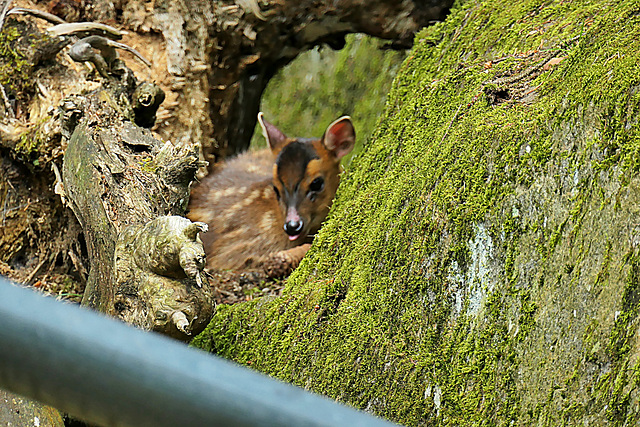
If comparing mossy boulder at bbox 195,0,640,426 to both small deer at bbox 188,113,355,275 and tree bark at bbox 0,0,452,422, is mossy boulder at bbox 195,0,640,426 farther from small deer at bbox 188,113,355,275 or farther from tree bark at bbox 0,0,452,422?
small deer at bbox 188,113,355,275

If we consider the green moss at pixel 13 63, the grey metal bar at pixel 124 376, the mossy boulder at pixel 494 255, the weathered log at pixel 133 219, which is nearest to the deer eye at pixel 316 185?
the weathered log at pixel 133 219

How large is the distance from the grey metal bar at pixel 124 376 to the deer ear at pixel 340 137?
17.9 feet

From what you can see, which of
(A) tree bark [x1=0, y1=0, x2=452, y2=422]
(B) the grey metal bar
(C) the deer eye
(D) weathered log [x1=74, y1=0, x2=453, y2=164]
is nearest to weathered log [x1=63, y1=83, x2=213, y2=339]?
(A) tree bark [x1=0, y1=0, x2=452, y2=422]

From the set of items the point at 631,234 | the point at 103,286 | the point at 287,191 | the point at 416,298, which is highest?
the point at 631,234

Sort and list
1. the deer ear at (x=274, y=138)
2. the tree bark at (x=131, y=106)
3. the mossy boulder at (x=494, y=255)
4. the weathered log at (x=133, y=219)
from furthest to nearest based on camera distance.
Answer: the deer ear at (x=274, y=138), the tree bark at (x=131, y=106), the weathered log at (x=133, y=219), the mossy boulder at (x=494, y=255)

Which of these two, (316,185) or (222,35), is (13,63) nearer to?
(222,35)

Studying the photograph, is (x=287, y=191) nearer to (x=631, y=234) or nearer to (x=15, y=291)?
(x=631, y=234)

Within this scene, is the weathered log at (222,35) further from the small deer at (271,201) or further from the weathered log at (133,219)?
the weathered log at (133,219)

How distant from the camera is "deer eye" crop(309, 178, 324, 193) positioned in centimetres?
608

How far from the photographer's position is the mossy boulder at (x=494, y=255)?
2027 millimetres

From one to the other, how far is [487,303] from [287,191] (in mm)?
3751

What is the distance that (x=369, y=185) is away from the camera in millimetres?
3484

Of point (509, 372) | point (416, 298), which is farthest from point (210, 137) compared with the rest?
point (509, 372)

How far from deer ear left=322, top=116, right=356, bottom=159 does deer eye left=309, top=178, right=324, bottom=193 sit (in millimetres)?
336
